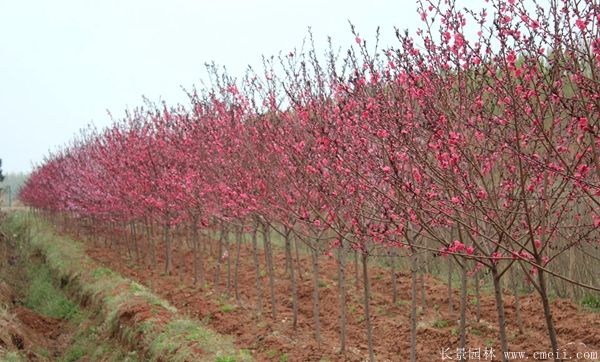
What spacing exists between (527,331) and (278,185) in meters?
5.73

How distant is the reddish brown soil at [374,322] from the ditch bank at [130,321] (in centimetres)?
82

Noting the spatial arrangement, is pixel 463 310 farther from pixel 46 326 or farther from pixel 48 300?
pixel 48 300

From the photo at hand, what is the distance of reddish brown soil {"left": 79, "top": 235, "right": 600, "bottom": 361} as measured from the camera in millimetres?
9773

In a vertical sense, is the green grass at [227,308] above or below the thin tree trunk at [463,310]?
below

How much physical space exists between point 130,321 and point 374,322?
17.7 feet

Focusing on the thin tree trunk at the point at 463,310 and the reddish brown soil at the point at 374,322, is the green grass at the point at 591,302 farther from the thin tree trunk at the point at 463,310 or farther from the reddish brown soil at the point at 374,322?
the thin tree trunk at the point at 463,310

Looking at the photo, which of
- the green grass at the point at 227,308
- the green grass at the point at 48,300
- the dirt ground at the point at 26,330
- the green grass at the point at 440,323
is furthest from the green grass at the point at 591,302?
the green grass at the point at 48,300

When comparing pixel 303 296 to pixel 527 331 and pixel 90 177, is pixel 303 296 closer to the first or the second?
pixel 527 331

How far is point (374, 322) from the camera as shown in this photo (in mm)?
12008

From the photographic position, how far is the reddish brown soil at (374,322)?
9773mm

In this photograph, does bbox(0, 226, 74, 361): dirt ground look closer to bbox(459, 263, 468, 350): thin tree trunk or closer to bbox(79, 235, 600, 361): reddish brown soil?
bbox(79, 235, 600, 361): reddish brown soil

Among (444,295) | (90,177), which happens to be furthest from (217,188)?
(90,177)

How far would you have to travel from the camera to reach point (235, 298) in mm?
14992

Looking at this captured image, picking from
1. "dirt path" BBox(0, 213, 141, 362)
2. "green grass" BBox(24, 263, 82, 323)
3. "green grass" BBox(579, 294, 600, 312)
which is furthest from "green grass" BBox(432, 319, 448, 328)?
"green grass" BBox(24, 263, 82, 323)
